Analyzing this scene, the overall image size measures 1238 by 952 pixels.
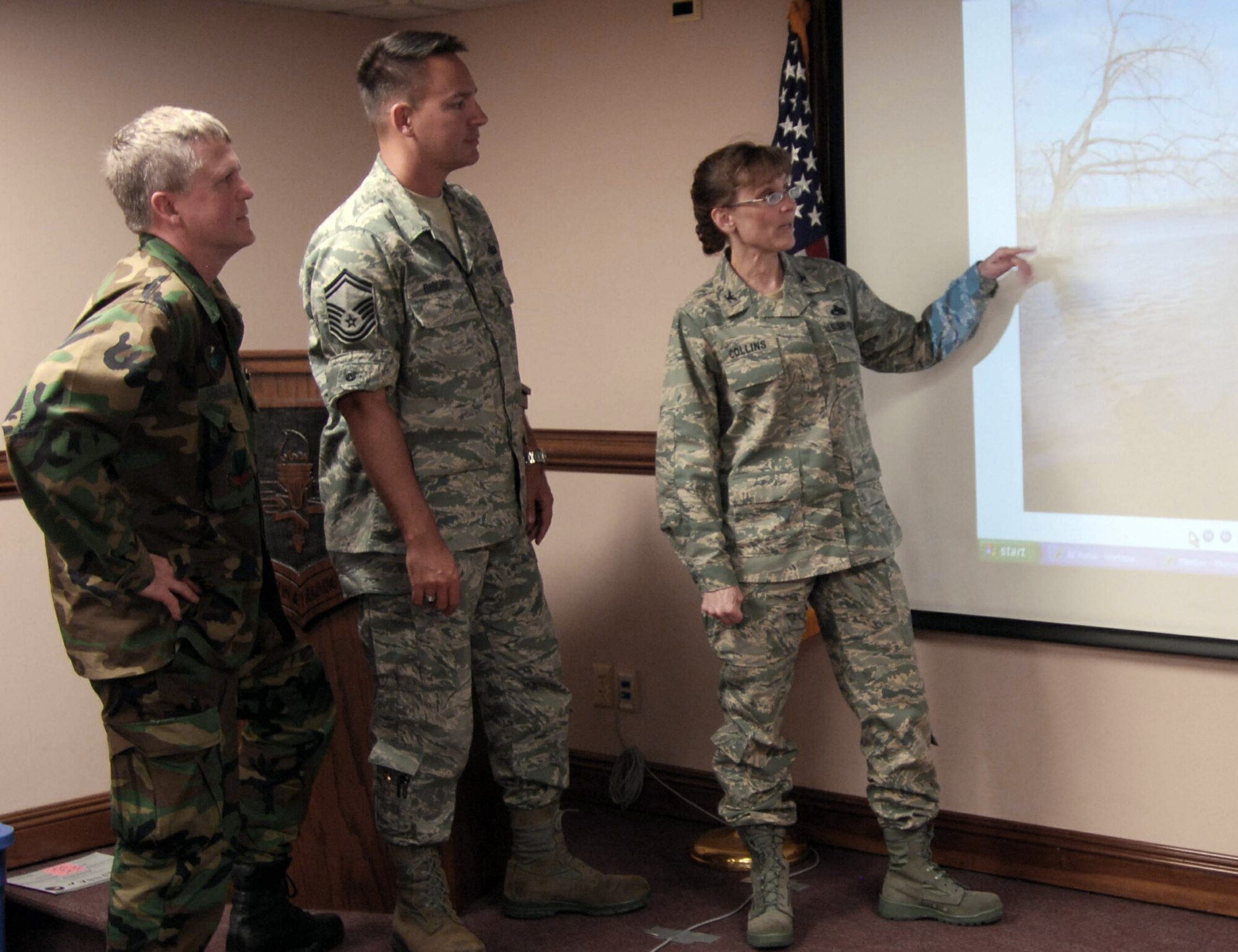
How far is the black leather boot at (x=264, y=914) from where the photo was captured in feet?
7.77

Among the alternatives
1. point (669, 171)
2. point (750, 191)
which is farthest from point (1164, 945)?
point (669, 171)

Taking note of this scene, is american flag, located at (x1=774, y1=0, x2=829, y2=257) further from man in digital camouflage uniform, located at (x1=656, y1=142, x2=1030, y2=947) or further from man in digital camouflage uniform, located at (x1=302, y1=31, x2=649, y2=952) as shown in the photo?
man in digital camouflage uniform, located at (x1=302, y1=31, x2=649, y2=952)

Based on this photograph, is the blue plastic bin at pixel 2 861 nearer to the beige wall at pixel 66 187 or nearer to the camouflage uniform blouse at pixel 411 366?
the beige wall at pixel 66 187

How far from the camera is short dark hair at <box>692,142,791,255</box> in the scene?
2387 mm

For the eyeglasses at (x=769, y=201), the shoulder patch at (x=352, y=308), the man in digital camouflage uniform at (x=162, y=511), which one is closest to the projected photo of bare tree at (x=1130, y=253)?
the eyeglasses at (x=769, y=201)

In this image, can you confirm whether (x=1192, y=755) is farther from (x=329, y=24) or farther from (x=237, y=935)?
(x=329, y=24)

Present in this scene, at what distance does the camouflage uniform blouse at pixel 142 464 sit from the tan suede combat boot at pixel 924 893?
51.6 inches

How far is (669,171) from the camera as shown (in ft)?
10.0

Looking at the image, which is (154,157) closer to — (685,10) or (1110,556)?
(685,10)

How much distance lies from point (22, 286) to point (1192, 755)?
270 cm

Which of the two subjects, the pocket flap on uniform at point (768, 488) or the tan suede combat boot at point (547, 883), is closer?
the pocket flap on uniform at point (768, 488)

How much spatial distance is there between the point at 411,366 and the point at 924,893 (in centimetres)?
139

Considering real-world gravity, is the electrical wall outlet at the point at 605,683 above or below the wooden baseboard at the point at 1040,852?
above

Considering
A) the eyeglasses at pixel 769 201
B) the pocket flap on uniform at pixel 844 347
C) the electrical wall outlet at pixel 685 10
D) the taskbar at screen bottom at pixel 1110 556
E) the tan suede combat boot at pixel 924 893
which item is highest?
the electrical wall outlet at pixel 685 10
